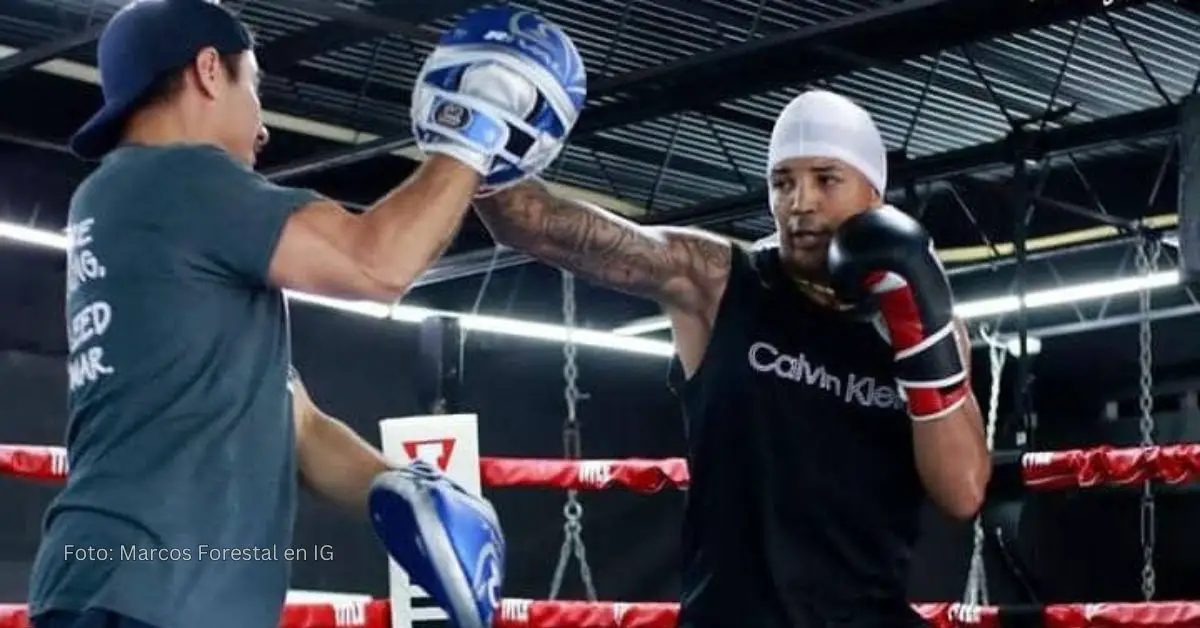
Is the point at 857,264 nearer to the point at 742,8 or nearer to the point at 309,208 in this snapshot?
the point at 309,208

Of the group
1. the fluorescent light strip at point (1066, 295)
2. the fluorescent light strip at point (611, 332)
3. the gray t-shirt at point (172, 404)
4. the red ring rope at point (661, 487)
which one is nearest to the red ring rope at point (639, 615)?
the red ring rope at point (661, 487)

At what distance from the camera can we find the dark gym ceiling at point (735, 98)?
549 centimetres

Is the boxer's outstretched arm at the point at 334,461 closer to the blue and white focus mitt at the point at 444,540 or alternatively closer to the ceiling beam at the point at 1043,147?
the blue and white focus mitt at the point at 444,540

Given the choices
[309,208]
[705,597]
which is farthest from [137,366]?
[705,597]

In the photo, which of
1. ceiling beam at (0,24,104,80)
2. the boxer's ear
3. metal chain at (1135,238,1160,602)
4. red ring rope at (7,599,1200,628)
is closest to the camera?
the boxer's ear

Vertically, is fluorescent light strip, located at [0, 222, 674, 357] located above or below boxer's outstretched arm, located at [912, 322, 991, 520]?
above

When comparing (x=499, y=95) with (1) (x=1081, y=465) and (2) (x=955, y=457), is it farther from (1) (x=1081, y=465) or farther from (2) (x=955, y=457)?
(1) (x=1081, y=465)

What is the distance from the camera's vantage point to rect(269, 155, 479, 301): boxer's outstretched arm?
1457mm

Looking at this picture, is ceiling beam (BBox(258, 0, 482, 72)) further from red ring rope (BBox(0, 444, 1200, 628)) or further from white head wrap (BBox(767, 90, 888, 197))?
white head wrap (BBox(767, 90, 888, 197))

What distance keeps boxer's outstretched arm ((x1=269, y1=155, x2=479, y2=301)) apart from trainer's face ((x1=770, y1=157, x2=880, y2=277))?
0.75 meters

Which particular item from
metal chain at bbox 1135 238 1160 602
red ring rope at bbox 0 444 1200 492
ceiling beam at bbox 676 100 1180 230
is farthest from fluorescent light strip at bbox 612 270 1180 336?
red ring rope at bbox 0 444 1200 492

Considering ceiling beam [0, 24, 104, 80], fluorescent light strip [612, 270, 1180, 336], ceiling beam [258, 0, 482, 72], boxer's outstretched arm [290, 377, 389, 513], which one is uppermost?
ceiling beam [258, 0, 482, 72]

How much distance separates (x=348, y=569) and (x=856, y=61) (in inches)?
144

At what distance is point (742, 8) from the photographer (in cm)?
564
